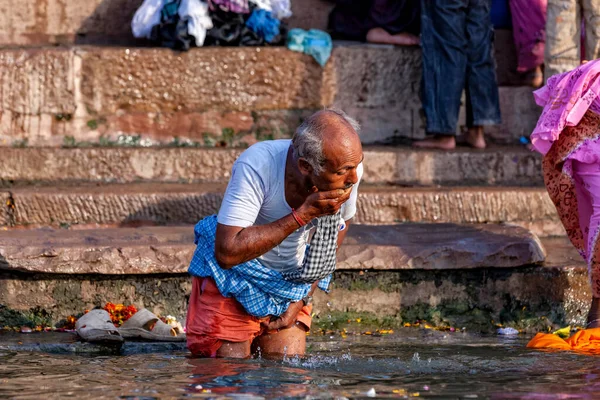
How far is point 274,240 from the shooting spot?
14.9 ft

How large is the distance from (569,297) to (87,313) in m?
2.77

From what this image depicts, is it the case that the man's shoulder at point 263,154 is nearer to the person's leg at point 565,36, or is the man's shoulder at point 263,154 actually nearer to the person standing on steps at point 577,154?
the person standing on steps at point 577,154

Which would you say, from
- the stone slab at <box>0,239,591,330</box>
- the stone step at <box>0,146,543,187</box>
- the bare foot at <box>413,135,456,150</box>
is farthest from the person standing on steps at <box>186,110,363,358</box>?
the bare foot at <box>413,135,456,150</box>

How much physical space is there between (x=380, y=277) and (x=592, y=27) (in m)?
2.89

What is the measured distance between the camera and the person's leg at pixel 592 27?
7836 mm

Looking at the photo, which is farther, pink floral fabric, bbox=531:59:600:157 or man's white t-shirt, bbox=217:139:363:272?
pink floral fabric, bbox=531:59:600:157

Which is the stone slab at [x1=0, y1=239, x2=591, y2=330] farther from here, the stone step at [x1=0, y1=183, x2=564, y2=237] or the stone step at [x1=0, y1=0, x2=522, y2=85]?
the stone step at [x1=0, y1=0, x2=522, y2=85]

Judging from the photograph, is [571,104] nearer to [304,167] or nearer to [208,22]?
[304,167]

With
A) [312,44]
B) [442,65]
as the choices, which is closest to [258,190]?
[312,44]

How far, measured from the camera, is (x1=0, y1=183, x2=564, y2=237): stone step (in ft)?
22.5

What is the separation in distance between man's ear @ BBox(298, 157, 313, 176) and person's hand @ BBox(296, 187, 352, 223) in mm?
95

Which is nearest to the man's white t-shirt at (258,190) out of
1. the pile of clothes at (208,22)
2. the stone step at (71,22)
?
the pile of clothes at (208,22)

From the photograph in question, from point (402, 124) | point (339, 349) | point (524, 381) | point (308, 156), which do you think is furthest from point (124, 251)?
point (402, 124)

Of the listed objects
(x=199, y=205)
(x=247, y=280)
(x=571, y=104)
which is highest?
(x=571, y=104)
